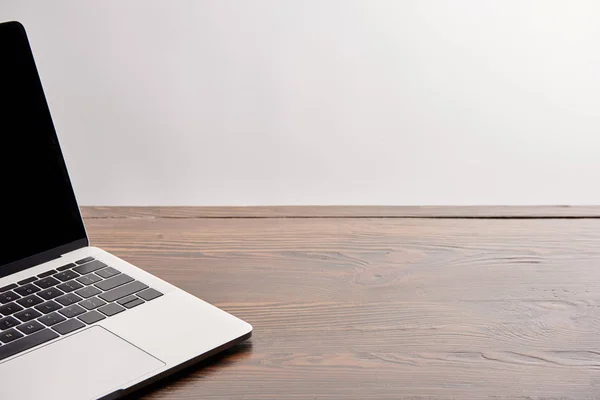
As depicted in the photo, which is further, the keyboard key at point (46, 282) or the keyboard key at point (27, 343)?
the keyboard key at point (46, 282)

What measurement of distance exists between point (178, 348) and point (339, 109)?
5.42ft

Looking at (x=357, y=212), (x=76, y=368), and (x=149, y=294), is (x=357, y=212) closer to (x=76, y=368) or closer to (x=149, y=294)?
(x=149, y=294)

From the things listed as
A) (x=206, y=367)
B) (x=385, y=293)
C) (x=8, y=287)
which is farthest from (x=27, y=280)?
(x=385, y=293)

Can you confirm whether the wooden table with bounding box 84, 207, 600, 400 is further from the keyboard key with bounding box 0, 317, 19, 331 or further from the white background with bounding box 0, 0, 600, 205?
the white background with bounding box 0, 0, 600, 205

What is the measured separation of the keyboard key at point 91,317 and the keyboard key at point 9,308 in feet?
0.20

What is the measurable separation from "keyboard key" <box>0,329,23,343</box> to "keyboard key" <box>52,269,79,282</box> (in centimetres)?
10

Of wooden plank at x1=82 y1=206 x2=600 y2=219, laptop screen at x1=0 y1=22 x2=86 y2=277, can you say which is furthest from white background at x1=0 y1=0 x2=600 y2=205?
laptop screen at x1=0 y1=22 x2=86 y2=277

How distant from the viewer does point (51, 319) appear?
67 cm

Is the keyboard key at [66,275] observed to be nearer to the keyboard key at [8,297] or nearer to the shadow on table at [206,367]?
the keyboard key at [8,297]

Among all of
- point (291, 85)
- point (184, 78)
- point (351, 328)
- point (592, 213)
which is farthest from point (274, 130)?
point (351, 328)

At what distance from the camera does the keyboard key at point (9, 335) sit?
25.3 inches

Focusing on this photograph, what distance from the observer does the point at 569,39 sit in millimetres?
2158

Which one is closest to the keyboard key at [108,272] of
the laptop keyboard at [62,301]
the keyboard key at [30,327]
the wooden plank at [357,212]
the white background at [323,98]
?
the laptop keyboard at [62,301]

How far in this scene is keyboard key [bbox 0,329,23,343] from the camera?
64cm
